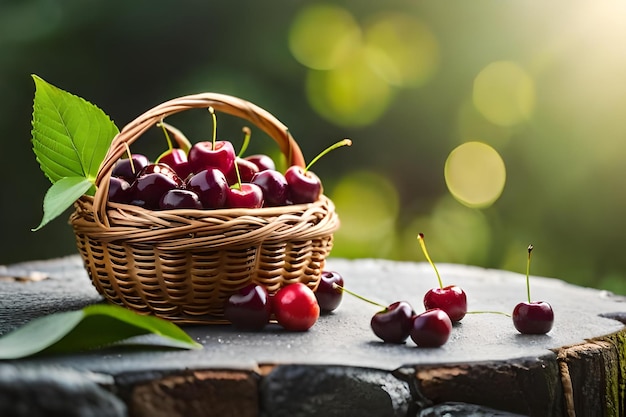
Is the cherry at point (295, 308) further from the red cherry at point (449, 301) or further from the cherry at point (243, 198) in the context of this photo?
the red cherry at point (449, 301)

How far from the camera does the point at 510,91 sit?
11.0ft

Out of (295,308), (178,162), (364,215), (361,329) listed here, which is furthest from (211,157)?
(364,215)

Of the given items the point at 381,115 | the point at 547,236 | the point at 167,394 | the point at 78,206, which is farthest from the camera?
the point at 381,115

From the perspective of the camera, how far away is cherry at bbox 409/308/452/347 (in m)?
1.41

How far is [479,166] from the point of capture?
337 centimetres

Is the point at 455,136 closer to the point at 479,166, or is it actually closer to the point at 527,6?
the point at 479,166

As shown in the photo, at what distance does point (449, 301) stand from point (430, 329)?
9.9 inches

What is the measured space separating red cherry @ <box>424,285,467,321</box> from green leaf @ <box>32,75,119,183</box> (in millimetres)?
741

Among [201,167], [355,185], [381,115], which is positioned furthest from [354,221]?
[201,167]

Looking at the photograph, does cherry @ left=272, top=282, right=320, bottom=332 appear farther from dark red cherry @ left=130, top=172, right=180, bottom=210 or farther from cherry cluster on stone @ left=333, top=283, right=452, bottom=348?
dark red cherry @ left=130, top=172, right=180, bottom=210

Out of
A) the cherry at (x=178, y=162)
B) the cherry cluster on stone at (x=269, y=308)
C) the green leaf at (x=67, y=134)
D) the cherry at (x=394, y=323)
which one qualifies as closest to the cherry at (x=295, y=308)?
the cherry cluster on stone at (x=269, y=308)

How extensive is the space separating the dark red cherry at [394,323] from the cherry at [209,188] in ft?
1.21

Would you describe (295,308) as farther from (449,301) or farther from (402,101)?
(402,101)

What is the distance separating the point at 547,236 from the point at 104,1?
2.02 meters
